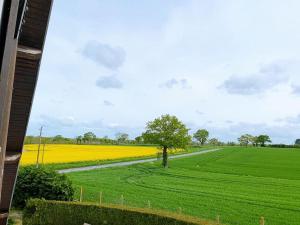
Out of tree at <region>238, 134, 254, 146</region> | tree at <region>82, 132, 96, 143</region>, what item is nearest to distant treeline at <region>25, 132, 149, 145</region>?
tree at <region>82, 132, 96, 143</region>

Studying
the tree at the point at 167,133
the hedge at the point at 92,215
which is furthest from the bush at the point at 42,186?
the tree at the point at 167,133

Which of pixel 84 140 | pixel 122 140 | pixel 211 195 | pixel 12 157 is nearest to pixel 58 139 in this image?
pixel 84 140

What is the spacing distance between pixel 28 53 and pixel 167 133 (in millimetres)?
52204

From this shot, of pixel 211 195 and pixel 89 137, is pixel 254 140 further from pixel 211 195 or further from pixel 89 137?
pixel 211 195

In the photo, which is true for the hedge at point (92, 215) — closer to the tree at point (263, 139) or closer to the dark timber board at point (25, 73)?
the dark timber board at point (25, 73)

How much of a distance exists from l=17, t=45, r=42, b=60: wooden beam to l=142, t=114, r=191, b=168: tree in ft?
169

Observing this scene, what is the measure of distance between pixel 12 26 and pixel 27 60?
174 centimetres

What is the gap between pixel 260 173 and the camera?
55031mm

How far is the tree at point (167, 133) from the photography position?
58.2 meters

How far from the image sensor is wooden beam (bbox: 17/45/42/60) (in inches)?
254

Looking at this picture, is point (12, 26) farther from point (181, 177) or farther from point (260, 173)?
point (260, 173)

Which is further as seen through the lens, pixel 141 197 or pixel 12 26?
pixel 141 197

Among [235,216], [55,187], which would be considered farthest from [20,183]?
[235,216]

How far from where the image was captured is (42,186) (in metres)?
23.3
